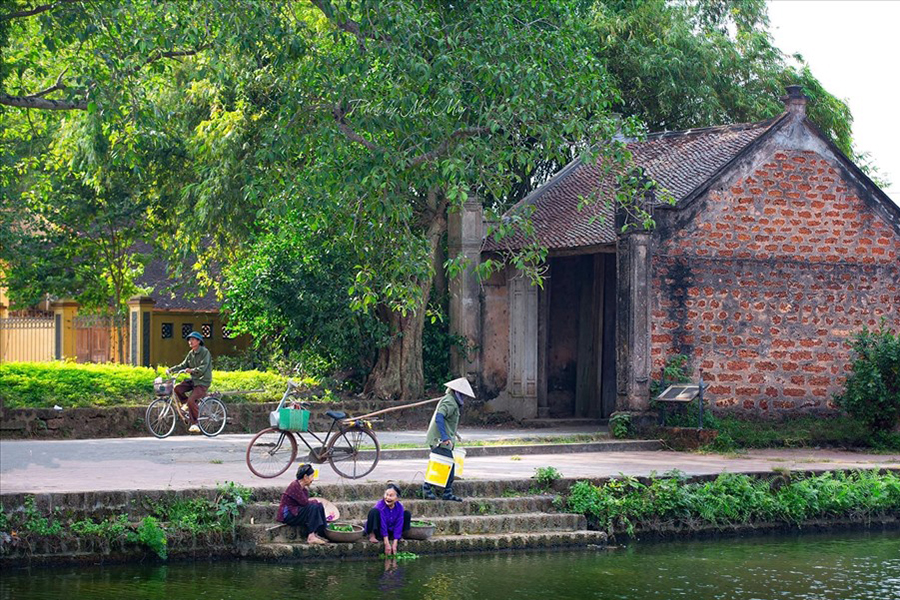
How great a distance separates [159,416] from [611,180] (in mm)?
9529

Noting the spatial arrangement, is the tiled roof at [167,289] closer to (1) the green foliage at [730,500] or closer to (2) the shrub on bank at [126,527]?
(1) the green foliage at [730,500]

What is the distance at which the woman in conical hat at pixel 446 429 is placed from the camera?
15.0 meters

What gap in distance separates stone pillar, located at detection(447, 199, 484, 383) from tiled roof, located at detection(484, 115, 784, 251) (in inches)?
19.8

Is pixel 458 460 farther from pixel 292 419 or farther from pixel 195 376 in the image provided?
pixel 195 376

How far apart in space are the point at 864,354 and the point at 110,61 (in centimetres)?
1262

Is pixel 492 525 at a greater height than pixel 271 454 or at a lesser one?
lesser

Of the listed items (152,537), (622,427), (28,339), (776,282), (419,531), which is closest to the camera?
(152,537)

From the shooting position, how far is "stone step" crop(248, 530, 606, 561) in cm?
1356

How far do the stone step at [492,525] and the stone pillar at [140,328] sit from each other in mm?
13719

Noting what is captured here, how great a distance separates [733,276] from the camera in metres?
21.7

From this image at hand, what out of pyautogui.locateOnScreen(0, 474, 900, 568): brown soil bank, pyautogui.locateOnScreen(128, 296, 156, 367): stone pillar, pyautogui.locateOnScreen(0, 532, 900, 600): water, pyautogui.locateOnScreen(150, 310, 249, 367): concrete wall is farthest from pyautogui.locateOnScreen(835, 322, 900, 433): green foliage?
pyautogui.locateOnScreen(150, 310, 249, 367): concrete wall

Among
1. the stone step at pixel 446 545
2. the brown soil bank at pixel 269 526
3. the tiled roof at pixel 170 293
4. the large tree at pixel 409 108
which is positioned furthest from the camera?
the tiled roof at pixel 170 293

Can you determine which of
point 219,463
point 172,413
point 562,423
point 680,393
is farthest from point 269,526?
point 562,423

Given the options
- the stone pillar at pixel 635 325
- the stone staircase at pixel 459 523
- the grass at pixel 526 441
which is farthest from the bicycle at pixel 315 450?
the stone pillar at pixel 635 325
